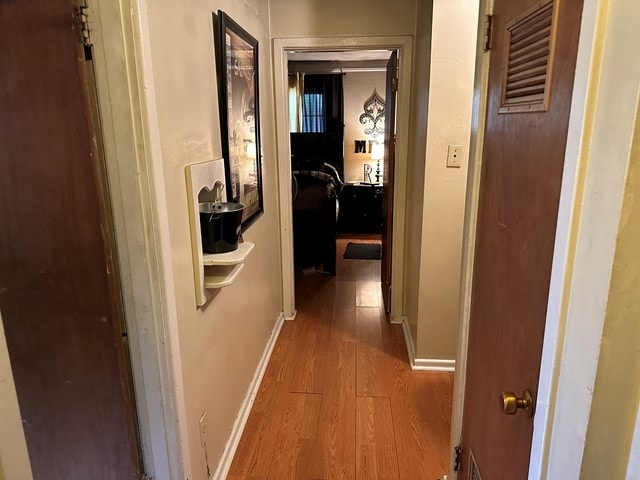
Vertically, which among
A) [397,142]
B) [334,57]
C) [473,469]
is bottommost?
[473,469]

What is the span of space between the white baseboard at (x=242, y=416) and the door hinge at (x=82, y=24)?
160cm

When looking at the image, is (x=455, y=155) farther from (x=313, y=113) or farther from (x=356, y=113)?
(x=356, y=113)

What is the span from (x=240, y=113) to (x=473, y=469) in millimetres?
1741

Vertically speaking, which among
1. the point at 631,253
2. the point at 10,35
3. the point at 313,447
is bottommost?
the point at 313,447

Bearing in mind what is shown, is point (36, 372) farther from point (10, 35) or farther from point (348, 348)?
point (348, 348)

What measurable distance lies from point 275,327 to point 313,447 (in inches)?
45.7

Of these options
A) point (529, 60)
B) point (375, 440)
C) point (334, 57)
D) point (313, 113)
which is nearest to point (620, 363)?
point (529, 60)

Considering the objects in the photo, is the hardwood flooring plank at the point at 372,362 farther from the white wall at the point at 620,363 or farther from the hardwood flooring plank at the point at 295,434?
the white wall at the point at 620,363

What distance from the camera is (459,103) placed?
7.88 feet

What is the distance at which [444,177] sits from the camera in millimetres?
2480

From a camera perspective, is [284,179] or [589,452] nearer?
[589,452]

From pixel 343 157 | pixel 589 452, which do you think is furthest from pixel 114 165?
pixel 343 157

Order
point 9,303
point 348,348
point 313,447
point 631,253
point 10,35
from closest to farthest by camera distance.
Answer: point 631,253, point 10,35, point 9,303, point 313,447, point 348,348

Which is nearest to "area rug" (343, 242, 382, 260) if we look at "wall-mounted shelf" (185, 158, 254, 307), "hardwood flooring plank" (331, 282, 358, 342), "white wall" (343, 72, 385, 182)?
"hardwood flooring plank" (331, 282, 358, 342)
